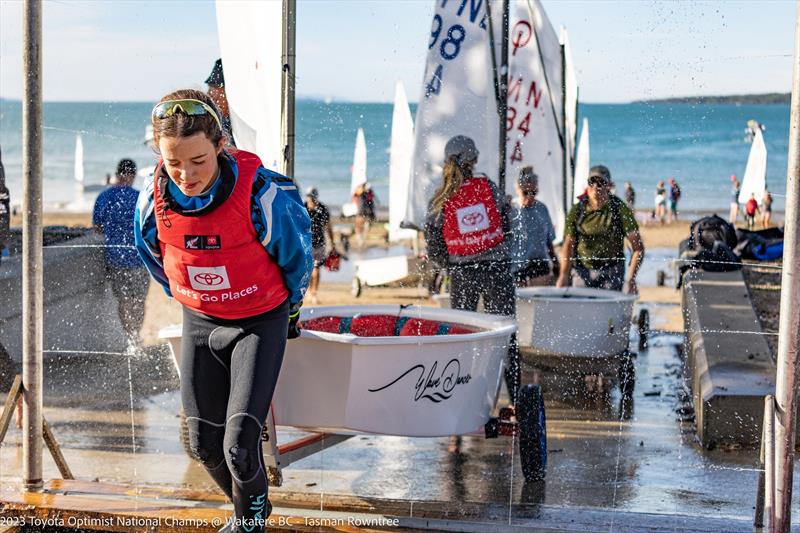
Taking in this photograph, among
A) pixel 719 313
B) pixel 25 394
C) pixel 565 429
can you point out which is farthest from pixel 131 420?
pixel 719 313

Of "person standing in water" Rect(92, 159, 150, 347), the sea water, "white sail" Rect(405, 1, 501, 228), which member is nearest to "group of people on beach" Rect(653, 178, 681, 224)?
the sea water

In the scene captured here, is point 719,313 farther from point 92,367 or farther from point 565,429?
point 92,367

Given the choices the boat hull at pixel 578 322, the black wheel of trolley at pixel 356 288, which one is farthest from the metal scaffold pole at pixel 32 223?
the black wheel of trolley at pixel 356 288

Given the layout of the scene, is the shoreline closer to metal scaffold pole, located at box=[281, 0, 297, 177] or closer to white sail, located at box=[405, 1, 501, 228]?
white sail, located at box=[405, 1, 501, 228]

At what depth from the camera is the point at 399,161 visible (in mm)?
19828

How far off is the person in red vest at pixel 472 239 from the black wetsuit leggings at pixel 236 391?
209 centimetres

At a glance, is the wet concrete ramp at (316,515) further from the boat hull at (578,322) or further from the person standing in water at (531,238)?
the person standing in water at (531,238)

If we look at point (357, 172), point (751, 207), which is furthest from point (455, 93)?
point (357, 172)

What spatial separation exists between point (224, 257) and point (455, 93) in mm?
6358

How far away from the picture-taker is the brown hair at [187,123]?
319 centimetres

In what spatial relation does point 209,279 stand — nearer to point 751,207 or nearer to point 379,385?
point 379,385

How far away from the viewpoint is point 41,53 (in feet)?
13.4

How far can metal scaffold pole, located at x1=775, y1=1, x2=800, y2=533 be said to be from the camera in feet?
11.6

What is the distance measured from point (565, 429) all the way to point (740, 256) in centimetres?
577
